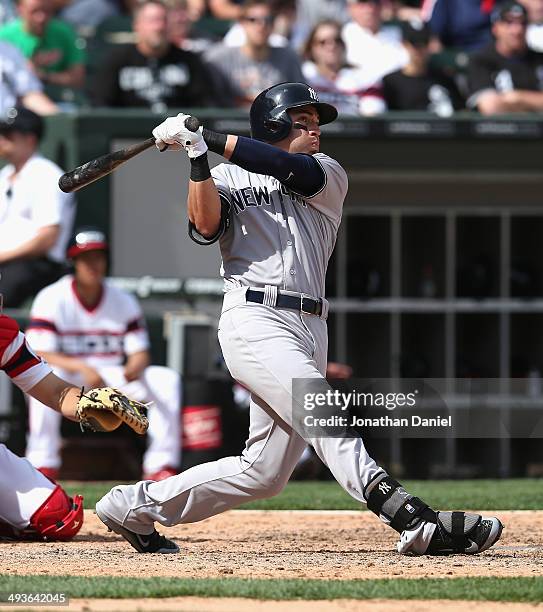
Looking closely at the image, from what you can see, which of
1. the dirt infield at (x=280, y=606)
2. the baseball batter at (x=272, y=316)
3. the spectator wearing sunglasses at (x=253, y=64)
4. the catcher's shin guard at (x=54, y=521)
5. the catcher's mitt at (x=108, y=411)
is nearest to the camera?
the dirt infield at (x=280, y=606)

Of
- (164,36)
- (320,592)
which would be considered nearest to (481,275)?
(164,36)

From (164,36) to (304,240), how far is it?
211 inches

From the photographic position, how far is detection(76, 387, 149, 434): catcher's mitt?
14.7 ft

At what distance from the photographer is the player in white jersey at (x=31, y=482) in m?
4.72

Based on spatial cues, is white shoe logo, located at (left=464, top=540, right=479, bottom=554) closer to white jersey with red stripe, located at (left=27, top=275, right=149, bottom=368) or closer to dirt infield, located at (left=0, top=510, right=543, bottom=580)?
dirt infield, located at (left=0, top=510, right=543, bottom=580)

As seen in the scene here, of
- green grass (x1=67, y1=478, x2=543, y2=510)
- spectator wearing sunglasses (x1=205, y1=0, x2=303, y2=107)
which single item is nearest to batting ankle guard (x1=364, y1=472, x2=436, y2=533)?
green grass (x1=67, y1=478, x2=543, y2=510)

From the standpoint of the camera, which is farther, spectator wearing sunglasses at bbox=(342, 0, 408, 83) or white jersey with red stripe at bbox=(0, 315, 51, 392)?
spectator wearing sunglasses at bbox=(342, 0, 408, 83)

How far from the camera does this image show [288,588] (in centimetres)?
360

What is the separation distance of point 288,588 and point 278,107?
1.69 m

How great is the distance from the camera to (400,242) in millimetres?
9664

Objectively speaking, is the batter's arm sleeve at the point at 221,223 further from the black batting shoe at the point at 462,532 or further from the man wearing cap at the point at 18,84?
the man wearing cap at the point at 18,84

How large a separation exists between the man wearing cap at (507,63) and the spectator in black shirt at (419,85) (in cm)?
17

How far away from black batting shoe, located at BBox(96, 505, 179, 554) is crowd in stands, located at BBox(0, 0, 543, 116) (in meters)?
4.64

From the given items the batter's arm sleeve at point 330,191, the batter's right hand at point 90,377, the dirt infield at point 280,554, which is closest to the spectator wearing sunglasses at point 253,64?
the batter's right hand at point 90,377
